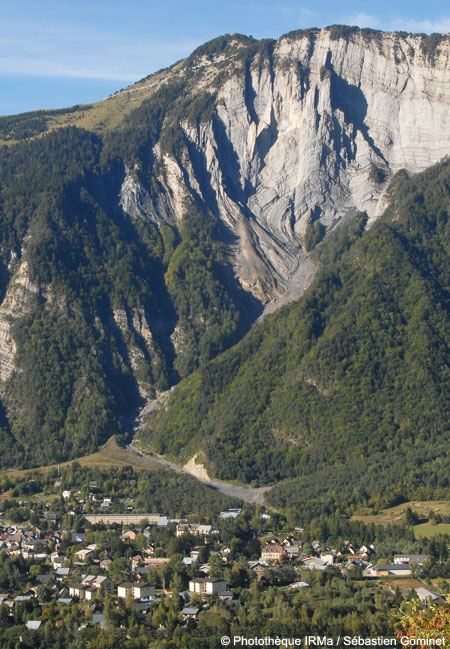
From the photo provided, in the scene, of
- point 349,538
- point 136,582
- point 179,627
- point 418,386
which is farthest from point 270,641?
point 418,386

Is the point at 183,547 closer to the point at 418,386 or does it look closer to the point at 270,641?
the point at 270,641

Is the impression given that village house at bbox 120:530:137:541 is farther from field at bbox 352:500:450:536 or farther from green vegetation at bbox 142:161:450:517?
field at bbox 352:500:450:536

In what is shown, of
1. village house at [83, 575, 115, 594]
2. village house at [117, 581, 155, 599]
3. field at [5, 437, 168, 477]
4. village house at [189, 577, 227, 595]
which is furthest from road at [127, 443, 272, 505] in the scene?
village house at [117, 581, 155, 599]

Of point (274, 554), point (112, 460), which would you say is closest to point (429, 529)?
point (274, 554)

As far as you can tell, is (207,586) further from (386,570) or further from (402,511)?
(402,511)

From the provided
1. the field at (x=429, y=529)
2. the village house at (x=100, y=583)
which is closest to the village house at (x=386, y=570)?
the field at (x=429, y=529)
